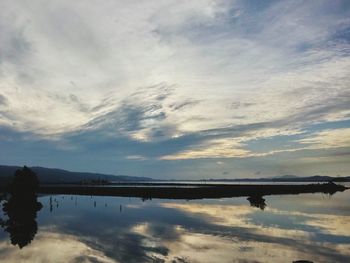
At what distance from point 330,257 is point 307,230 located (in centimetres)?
1593

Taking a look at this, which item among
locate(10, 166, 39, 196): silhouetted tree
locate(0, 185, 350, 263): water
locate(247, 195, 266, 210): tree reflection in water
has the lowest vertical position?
locate(0, 185, 350, 263): water

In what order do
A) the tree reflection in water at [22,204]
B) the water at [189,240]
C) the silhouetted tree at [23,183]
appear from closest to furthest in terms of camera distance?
1. the water at [189,240]
2. the tree reflection in water at [22,204]
3. the silhouetted tree at [23,183]

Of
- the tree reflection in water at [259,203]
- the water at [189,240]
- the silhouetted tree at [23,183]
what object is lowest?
the water at [189,240]

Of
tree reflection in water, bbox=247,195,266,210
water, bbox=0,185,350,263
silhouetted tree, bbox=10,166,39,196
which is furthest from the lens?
tree reflection in water, bbox=247,195,266,210

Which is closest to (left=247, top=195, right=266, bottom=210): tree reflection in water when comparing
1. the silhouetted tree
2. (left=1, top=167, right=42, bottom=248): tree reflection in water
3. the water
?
the water

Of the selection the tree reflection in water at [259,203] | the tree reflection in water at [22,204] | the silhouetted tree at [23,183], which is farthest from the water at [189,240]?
the tree reflection in water at [259,203]

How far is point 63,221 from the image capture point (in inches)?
2611

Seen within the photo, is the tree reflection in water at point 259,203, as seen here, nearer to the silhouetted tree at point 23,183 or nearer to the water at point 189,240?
the water at point 189,240

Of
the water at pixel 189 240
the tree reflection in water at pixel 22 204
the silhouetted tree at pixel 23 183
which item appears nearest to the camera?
the water at pixel 189 240

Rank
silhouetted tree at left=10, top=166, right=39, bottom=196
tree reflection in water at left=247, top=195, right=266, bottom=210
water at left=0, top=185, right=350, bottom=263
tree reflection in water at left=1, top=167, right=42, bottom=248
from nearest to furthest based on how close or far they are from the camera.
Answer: water at left=0, top=185, right=350, bottom=263 < tree reflection in water at left=1, top=167, right=42, bottom=248 < silhouetted tree at left=10, top=166, right=39, bottom=196 < tree reflection in water at left=247, top=195, right=266, bottom=210

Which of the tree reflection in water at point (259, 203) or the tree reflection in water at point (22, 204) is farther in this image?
the tree reflection in water at point (259, 203)

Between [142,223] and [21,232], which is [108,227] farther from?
[21,232]

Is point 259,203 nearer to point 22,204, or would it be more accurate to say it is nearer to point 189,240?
point 189,240

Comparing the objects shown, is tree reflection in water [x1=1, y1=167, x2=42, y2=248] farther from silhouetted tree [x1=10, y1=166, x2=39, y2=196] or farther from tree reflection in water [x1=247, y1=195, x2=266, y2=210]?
tree reflection in water [x1=247, y1=195, x2=266, y2=210]
